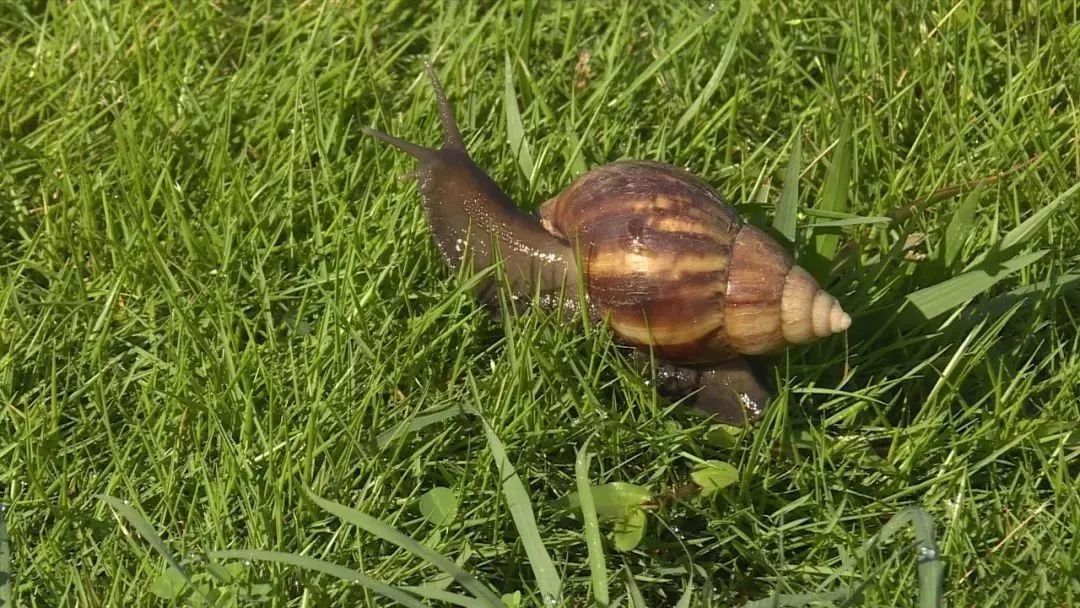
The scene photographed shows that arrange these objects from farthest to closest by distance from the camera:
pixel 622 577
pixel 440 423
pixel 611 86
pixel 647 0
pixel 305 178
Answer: pixel 647 0
pixel 611 86
pixel 305 178
pixel 440 423
pixel 622 577

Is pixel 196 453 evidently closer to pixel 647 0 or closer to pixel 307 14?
pixel 307 14

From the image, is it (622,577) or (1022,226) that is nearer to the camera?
(622,577)

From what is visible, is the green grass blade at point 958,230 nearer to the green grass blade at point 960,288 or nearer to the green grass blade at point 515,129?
the green grass blade at point 960,288

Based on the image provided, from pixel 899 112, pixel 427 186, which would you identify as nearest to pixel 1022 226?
pixel 899 112

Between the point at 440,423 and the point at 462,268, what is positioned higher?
the point at 462,268

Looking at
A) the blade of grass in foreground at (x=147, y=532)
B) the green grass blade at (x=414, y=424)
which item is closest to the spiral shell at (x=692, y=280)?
the green grass blade at (x=414, y=424)

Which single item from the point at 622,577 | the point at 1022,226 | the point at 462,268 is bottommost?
the point at 622,577

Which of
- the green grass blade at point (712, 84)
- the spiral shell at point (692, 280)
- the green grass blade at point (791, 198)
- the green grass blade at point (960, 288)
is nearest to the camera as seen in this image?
the spiral shell at point (692, 280)

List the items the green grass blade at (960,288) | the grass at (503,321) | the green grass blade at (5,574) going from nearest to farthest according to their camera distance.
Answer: the green grass blade at (5,574), the grass at (503,321), the green grass blade at (960,288)

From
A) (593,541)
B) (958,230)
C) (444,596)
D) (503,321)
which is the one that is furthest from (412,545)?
(958,230)
